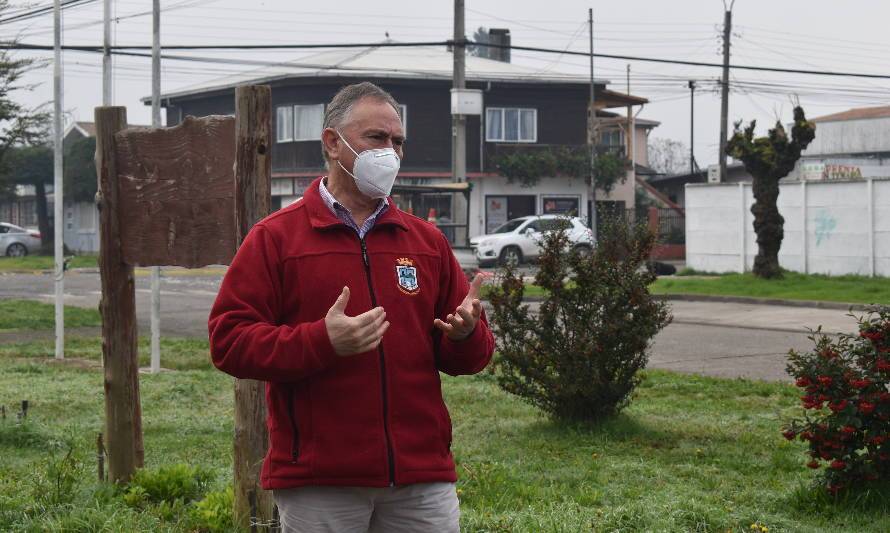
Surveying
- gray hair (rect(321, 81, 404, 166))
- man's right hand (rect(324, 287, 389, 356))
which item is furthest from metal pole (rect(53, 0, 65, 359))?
man's right hand (rect(324, 287, 389, 356))

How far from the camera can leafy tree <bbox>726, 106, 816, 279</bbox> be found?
2566cm

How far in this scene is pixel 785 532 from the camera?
5820 mm

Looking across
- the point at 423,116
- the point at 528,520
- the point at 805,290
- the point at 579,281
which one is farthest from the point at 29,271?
the point at 528,520

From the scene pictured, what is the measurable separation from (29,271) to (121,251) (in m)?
33.6

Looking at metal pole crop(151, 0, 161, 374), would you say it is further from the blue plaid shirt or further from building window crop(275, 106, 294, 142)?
building window crop(275, 106, 294, 142)

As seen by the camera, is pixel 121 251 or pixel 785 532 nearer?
pixel 785 532

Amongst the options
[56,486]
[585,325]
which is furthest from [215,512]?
[585,325]

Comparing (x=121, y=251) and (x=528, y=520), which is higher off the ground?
(x=121, y=251)

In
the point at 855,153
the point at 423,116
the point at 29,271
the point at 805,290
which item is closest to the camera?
the point at 805,290

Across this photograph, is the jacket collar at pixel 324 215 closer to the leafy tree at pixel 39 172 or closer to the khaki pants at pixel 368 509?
the khaki pants at pixel 368 509

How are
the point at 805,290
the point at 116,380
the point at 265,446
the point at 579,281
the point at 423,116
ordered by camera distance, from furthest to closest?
the point at 423,116
the point at 805,290
the point at 579,281
the point at 116,380
the point at 265,446

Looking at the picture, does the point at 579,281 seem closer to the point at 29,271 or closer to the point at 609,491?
the point at 609,491

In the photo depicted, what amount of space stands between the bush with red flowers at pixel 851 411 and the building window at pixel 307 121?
39232 mm

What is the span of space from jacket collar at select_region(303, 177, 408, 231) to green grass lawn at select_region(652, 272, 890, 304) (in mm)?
18888
